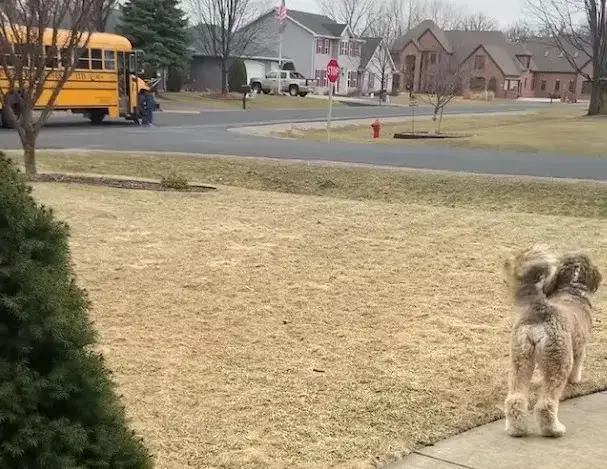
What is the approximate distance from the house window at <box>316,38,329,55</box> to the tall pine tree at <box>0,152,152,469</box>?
70965mm

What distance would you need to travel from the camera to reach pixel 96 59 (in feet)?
78.4

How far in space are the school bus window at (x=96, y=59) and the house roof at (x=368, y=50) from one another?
5532 centimetres

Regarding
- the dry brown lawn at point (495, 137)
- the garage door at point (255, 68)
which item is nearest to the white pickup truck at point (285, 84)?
the garage door at point (255, 68)

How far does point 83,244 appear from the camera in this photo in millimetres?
7141

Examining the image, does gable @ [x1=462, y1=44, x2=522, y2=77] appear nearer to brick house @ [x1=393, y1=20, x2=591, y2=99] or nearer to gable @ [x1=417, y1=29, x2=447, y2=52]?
brick house @ [x1=393, y1=20, x2=591, y2=99]

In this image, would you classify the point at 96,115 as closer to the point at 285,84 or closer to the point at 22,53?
the point at 22,53

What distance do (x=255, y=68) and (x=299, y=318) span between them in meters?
60.9

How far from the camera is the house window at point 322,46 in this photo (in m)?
70.9

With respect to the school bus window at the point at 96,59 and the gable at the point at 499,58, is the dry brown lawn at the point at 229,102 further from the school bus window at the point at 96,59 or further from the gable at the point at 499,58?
the gable at the point at 499,58

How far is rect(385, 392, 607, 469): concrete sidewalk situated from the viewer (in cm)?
322

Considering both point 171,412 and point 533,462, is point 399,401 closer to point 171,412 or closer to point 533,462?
point 533,462

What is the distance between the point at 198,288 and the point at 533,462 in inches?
129

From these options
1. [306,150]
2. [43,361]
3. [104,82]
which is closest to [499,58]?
[104,82]

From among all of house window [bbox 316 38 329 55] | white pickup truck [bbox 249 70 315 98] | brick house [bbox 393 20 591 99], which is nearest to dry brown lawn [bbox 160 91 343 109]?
white pickup truck [bbox 249 70 315 98]
